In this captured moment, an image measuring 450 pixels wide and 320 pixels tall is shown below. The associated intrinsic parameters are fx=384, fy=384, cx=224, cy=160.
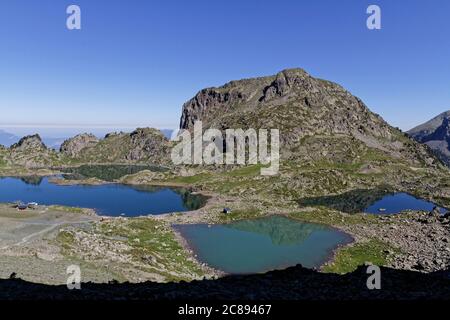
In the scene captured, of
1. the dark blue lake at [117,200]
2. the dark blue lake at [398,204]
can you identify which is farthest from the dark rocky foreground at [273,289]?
the dark blue lake at [398,204]

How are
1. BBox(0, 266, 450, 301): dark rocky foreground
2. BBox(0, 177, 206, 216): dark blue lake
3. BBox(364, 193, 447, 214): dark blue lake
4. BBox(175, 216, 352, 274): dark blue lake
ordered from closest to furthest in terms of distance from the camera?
BBox(0, 266, 450, 301): dark rocky foreground, BBox(175, 216, 352, 274): dark blue lake, BBox(0, 177, 206, 216): dark blue lake, BBox(364, 193, 447, 214): dark blue lake

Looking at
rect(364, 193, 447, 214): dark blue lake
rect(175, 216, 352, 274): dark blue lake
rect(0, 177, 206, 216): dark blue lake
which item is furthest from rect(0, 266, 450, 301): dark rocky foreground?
rect(364, 193, 447, 214): dark blue lake

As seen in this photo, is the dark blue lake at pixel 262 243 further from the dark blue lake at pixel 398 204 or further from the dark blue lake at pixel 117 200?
the dark blue lake at pixel 398 204

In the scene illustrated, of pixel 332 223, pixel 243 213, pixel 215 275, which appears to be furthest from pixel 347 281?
pixel 243 213

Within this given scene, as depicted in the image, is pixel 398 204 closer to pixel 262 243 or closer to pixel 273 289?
pixel 262 243

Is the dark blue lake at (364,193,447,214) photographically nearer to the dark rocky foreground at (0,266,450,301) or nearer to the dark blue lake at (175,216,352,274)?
the dark blue lake at (175,216,352,274)
